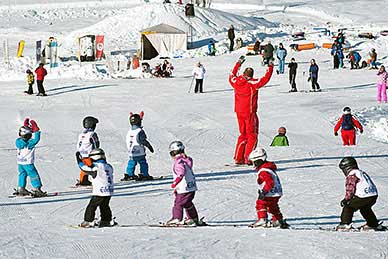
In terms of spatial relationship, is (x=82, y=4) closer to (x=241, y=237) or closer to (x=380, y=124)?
(x=380, y=124)

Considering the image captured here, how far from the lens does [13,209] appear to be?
472 inches

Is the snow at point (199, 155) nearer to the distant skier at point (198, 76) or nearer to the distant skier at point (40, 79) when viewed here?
the distant skier at point (198, 76)

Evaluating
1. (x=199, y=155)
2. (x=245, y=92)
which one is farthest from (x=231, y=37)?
(x=245, y=92)

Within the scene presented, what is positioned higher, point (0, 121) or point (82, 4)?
point (82, 4)

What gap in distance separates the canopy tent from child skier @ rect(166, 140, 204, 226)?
34271 mm

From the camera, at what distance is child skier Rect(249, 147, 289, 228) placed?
9805 millimetres

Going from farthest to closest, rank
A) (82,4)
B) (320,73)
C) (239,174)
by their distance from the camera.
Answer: (82,4) < (320,73) < (239,174)

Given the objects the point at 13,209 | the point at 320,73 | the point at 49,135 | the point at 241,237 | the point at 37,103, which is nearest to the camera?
the point at 241,237

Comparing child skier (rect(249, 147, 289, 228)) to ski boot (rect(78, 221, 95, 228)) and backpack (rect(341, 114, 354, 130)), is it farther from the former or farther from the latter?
backpack (rect(341, 114, 354, 130))

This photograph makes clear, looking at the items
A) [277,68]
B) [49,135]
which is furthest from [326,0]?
[49,135]

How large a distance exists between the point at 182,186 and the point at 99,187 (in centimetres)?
A: 104

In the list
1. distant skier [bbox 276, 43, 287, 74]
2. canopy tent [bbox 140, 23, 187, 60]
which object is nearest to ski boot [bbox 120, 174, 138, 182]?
distant skier [bbox 276, 43, 287, 74]

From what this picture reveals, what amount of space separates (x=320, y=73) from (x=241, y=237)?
26.1 meters

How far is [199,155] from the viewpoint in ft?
56.8
